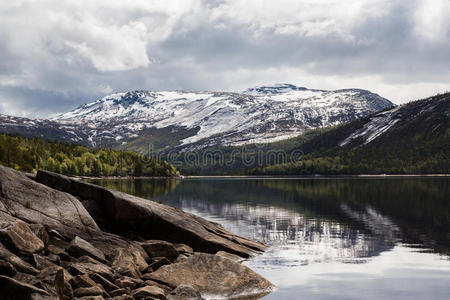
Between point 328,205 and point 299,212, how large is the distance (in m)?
15.7

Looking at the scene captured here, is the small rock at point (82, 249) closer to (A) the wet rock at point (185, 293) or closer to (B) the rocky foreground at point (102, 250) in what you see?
(B) the rocky foreground at point (102, 250)

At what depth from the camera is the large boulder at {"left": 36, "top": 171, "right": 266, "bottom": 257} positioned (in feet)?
143

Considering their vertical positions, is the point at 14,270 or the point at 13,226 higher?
the point at 13,226

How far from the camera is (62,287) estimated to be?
26.0 m

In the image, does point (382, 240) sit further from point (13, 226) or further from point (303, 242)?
point (13, 226)

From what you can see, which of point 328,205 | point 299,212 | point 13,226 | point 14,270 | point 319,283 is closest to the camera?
point 14,270

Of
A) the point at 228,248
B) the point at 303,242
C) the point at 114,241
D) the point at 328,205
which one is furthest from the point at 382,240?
the point at 328,205

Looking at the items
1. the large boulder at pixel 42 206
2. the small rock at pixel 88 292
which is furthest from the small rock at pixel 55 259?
the large boulder at pixel 42 206

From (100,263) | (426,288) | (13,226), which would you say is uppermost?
(13,226)

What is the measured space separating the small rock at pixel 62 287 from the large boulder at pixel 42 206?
9.90m

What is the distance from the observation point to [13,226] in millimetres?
30078

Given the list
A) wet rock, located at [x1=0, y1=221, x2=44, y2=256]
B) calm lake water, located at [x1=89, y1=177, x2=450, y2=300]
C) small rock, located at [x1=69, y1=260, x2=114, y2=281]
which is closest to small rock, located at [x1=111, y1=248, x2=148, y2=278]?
small rock, located at [x1=69, y1=260, x2=114, y2=281]

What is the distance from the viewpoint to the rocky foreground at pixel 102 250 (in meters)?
27.2

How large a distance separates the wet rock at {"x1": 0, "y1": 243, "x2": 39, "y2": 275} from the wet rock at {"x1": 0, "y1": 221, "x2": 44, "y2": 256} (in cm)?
105
